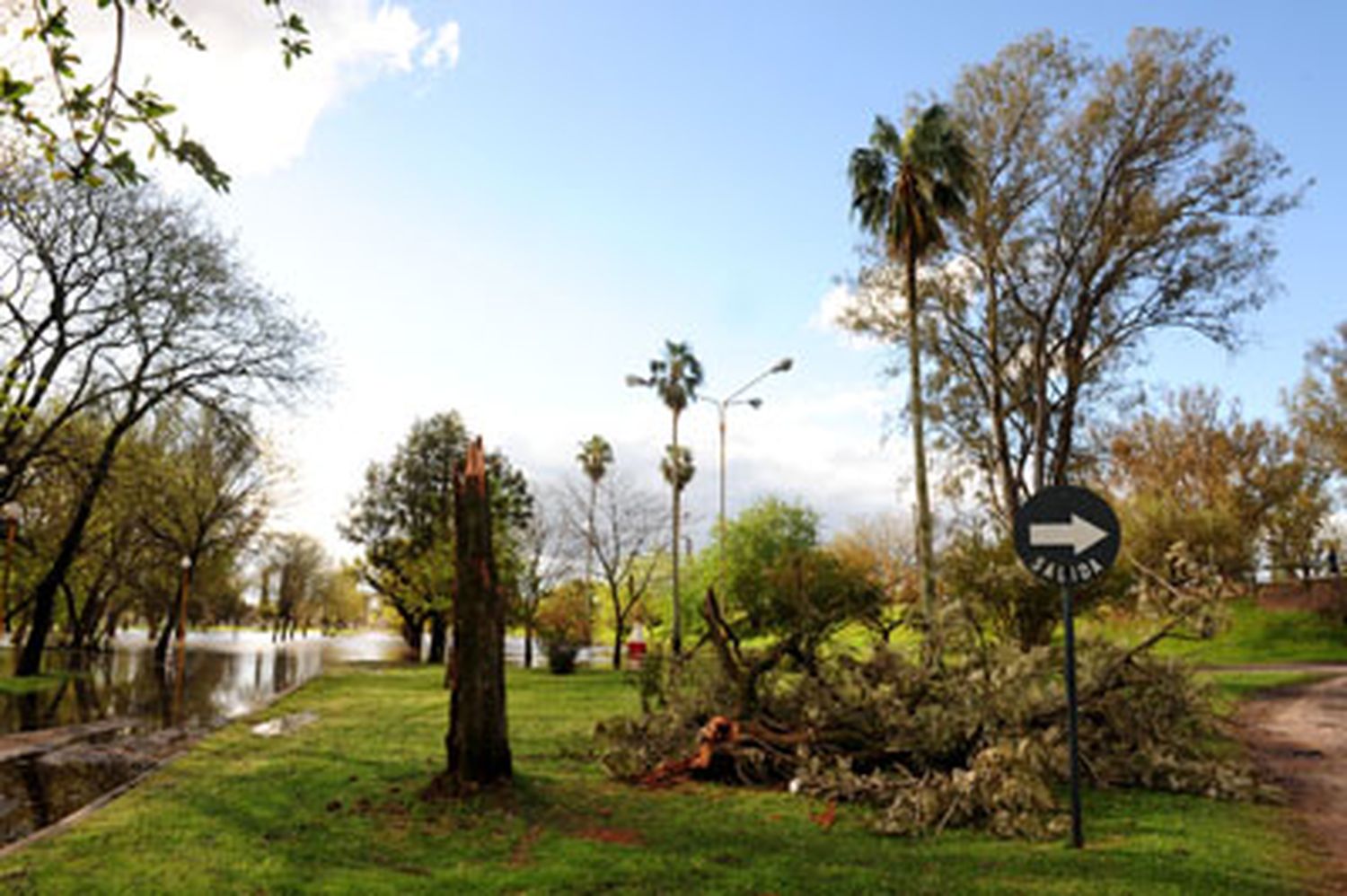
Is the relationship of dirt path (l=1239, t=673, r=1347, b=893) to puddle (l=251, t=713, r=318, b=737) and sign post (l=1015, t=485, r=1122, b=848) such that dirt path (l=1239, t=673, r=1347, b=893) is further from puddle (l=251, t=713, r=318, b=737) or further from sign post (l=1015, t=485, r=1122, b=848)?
puddle (l=251, t=713, r=318, b=737)

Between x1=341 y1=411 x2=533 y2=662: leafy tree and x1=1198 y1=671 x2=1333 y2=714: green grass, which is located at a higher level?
x1=341 y1=411 x2=533 y2=662: leafy tree

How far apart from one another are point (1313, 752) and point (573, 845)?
413 inches

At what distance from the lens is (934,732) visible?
32.0 ft

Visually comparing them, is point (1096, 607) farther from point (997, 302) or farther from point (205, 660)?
point (205, 660)

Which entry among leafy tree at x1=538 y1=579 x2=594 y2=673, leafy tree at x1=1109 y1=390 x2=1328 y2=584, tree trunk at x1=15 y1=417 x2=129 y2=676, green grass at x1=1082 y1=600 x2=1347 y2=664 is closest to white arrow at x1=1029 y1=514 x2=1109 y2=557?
tree trunk at x1=15 y1=417 x2=129 y2=676

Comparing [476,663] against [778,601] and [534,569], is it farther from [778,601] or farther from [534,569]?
[534,569]

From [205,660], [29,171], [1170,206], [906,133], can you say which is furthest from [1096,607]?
[205,660]

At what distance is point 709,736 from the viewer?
10.9m

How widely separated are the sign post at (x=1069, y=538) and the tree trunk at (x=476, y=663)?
5.56 meters

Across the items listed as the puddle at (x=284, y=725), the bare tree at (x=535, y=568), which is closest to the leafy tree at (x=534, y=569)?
the bare tree at (x=535, y=568)

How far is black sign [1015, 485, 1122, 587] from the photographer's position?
7.72m

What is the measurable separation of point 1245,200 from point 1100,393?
6.37 m

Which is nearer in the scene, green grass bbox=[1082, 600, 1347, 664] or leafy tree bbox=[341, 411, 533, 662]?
green grass bbox=[1082, 600, 1347, 664]

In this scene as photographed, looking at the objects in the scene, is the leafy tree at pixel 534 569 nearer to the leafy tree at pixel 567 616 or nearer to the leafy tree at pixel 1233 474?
the leafy tree at pixel 567 616
